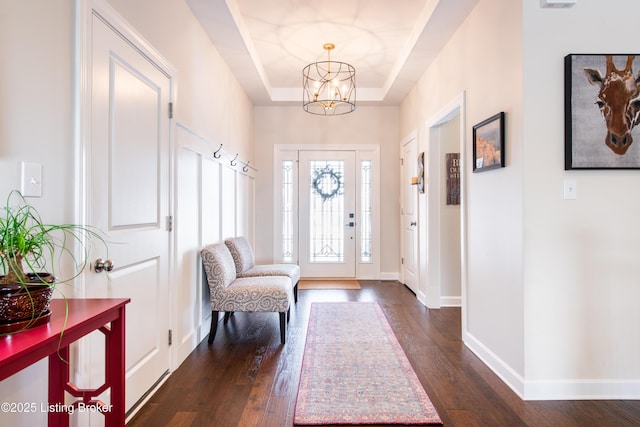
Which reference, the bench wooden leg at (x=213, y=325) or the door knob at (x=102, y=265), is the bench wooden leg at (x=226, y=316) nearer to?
the bench wooden leg at (x=213, y=325)

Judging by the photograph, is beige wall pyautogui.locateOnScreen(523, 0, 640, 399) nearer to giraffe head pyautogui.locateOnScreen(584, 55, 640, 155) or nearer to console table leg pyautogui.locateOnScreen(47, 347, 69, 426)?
giraffe head pyautogui.locateOnScreen(584, 55, 640, 155)

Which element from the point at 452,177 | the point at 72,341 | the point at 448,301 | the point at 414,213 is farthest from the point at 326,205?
the point at 72,341

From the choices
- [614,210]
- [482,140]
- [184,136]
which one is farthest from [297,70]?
[614,210]

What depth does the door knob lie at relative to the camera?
1634 millimetres

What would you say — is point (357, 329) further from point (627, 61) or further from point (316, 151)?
point (316, 151)

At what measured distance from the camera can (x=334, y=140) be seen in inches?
222

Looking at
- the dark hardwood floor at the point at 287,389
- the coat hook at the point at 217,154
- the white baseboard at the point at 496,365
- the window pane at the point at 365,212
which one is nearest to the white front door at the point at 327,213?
the window pane at the point at 365,212

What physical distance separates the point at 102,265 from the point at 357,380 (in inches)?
63.7

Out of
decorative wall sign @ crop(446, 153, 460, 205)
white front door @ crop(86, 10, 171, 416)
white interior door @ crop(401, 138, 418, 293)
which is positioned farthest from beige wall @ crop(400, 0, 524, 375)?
white front door @ crop(86, 10, 171, 416)

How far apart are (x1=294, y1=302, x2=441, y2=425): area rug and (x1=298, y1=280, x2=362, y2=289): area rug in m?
1.59

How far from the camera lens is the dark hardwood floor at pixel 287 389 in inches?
74.9

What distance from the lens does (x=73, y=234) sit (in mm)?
1438

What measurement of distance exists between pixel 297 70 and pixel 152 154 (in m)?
2.95

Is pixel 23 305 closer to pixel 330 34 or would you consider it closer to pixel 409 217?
pixel 330 34
